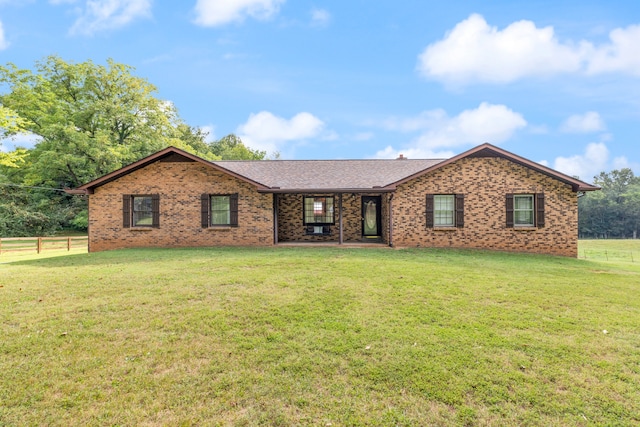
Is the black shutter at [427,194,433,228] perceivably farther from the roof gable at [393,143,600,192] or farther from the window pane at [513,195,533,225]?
the window pane at [513,195,533,225]

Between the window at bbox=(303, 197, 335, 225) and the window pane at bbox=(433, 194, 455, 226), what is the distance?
468 centimetres

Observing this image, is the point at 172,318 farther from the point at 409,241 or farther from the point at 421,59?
the point at 421,59

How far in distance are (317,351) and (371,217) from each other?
38.2 feet

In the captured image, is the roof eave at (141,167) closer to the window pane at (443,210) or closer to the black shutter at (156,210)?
the black shutter at (156,210)

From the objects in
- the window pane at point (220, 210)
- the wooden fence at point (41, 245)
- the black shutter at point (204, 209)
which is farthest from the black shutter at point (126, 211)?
the wooden fence at point (41, 245)

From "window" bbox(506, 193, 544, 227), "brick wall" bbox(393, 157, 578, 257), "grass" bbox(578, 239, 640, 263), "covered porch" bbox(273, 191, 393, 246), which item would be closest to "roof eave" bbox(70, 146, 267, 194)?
"covered porch" bbox(273, 191, 393, 246)

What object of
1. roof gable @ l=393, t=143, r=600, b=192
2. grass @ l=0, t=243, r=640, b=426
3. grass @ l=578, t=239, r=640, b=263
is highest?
roof gable @ l=393, t=143, r=600, b=192

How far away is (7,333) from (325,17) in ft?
46.5

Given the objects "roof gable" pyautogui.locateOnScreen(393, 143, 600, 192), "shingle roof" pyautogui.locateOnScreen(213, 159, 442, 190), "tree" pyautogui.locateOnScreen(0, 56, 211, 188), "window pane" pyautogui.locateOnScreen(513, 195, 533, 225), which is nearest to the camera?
"roof gable" pyautogui.locateOnScreen(393, 143, 600, 192)

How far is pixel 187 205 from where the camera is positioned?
13.3m

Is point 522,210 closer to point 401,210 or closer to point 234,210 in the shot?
point 401,210

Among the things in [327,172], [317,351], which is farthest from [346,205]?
[317,351]

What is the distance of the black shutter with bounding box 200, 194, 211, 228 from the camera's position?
13234 millimetres

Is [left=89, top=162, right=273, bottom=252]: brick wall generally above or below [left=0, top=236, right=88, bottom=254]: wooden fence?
above
